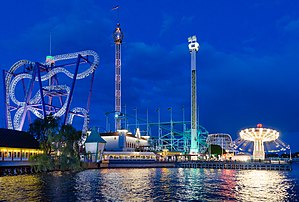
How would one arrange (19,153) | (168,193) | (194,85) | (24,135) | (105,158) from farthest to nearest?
(194,85), (105,158), (24,135), (19,153), (168,193)

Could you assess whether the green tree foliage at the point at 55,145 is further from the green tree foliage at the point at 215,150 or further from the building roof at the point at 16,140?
the green tree foliage at the point at 215,150

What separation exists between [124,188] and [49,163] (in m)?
30.6

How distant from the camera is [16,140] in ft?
231

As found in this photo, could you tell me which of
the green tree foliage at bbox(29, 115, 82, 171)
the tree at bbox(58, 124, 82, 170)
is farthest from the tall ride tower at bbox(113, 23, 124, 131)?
the tree at bbox(58, 124, 82, 170)

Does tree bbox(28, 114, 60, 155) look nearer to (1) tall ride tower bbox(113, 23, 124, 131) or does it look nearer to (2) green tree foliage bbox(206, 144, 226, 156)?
(1) tall ride tower bbox(113, 23, 124, 131)

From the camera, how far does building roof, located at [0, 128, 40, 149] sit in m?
67.1

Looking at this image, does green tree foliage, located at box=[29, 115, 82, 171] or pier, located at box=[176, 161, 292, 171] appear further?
pier, located at box=[176, 161, 292, 171]

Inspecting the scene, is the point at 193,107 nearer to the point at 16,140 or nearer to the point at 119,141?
the point at 119,141

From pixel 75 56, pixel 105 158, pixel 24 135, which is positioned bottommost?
pixel 105 158

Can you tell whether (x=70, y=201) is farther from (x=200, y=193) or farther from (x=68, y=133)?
(x=68, y=133)

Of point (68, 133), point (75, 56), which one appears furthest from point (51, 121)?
point (75, 56)

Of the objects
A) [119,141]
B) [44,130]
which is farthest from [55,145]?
[119,141]

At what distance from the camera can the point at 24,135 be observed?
246ft

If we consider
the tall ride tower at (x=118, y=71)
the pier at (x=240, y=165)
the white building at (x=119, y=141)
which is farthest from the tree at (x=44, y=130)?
the tall ride tower at (x=118, y=71)
